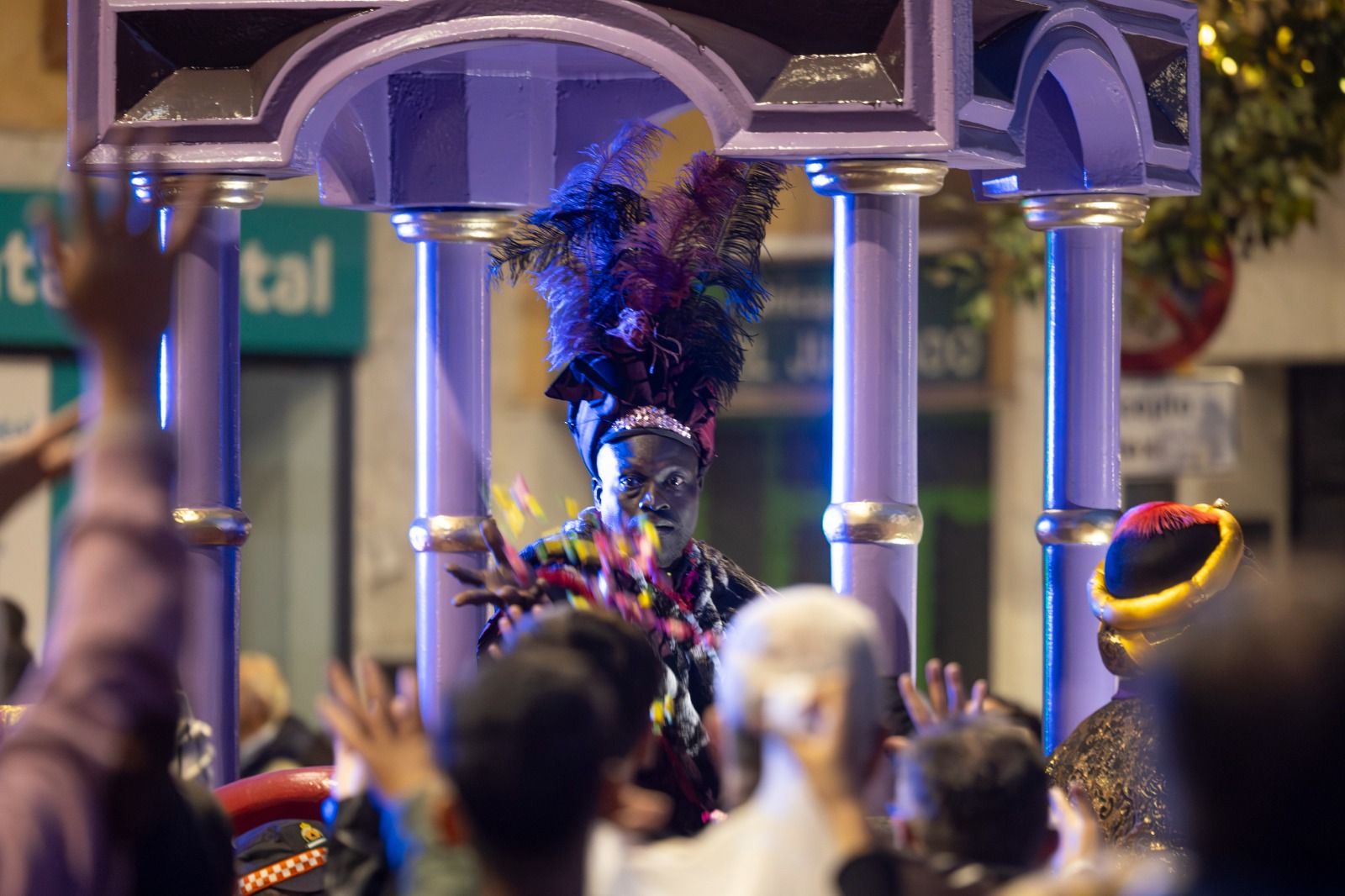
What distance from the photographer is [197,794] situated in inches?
112

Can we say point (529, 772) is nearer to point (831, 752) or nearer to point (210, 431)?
point (831, 752)

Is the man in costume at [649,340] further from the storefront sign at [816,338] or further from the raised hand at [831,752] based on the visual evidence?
the storefront sign at [816,338]

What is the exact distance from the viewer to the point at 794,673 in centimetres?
250

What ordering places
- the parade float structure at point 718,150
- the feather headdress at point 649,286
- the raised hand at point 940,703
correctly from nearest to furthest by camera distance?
1. the raised hand at point 940,703
2. the parade float structure at point 718,150
3. the feather headdress at point 649,286

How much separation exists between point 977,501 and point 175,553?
9968 mm

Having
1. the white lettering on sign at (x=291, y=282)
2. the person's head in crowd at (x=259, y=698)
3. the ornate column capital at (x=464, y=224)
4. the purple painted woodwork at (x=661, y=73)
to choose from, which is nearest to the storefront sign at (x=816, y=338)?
the white lettering on sign at (x=291, y=282)

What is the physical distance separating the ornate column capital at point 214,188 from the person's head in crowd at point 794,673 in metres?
2.29

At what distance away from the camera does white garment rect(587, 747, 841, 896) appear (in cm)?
242

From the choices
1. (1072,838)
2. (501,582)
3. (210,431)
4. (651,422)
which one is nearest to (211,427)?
(210,431)

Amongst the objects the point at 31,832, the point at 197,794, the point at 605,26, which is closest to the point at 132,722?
the point at 31,832

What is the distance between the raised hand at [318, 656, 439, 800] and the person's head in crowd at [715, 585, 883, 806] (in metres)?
0.42

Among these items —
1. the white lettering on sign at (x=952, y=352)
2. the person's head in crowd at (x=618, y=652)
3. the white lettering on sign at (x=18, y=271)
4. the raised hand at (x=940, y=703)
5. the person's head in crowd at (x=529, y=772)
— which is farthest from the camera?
the white lettering on sign at (x=952, y=352)

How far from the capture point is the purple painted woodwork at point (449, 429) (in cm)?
523

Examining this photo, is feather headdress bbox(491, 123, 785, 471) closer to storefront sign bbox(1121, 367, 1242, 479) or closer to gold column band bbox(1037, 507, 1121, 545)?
gold column band bbox(1037, 507, 1121, 545)
